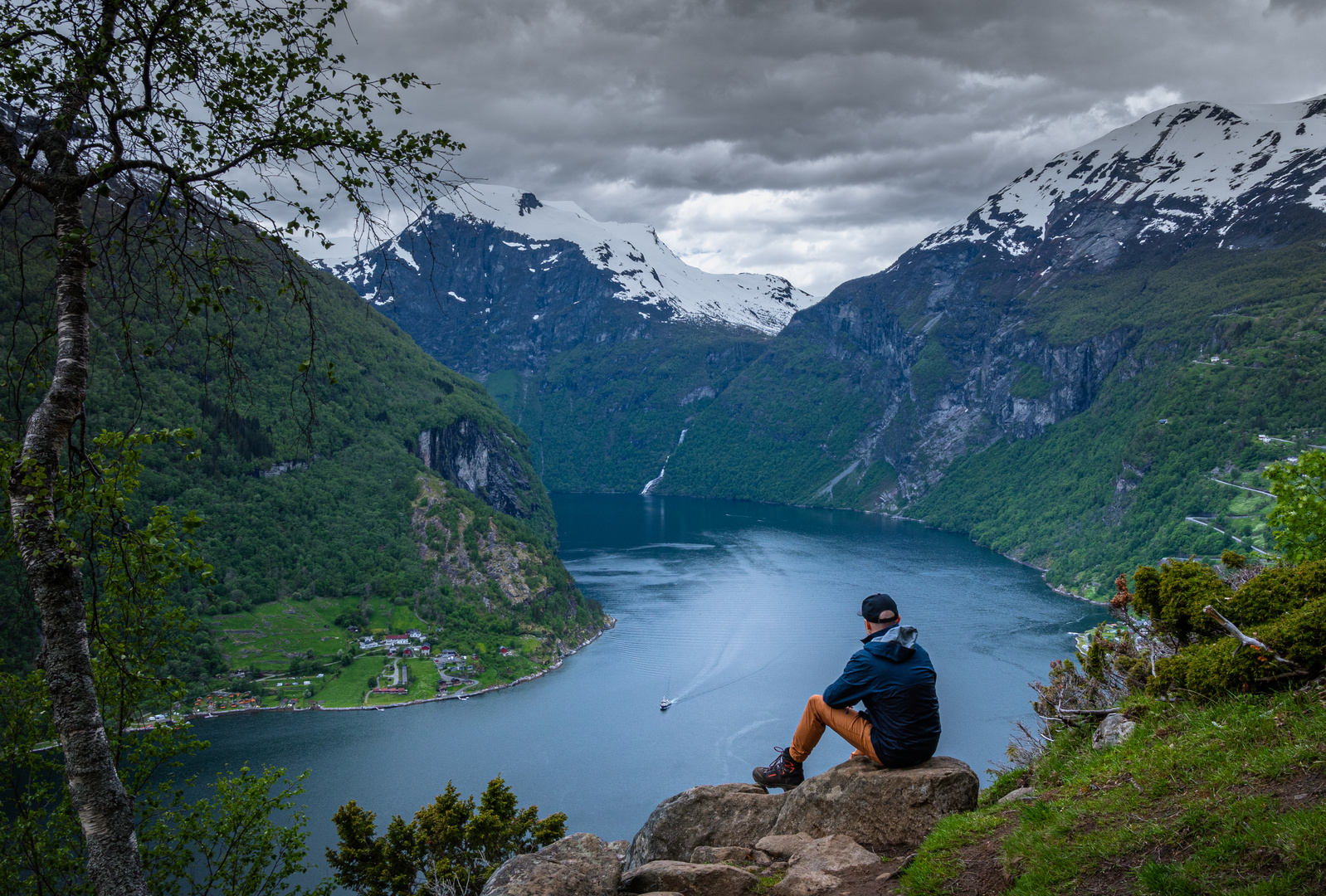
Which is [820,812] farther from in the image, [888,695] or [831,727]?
[888,695]

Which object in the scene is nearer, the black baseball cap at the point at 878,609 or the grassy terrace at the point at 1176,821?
the grassy terrace at the point at 1176,821

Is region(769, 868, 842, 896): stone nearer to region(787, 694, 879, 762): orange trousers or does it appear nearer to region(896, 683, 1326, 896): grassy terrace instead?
region(896, 683, 1326, 896): grassy terrace

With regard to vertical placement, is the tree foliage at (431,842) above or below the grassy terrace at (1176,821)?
below

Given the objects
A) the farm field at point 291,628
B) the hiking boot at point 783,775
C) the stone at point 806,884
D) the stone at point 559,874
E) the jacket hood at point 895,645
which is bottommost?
the farm field at point 291,628

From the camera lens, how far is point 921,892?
18.6ft

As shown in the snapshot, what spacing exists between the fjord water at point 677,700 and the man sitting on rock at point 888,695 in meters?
41.2

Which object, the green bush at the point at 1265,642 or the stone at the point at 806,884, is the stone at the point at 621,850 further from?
the green bush at the point at 1265,642

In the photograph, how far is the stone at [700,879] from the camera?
661 centimetres

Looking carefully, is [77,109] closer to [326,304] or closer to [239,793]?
[239,793]

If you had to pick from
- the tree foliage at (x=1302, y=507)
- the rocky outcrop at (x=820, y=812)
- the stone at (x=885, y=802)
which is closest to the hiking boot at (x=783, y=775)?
the rocky outcrop at (x=820, y=812)

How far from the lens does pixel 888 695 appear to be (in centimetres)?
732

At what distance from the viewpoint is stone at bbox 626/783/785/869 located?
8.13 meters

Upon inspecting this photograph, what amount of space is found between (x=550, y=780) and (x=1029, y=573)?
310 feet

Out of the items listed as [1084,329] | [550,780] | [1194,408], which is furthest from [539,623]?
[1084,329]
